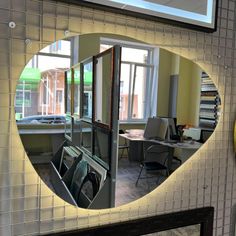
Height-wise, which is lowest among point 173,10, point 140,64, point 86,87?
point 86,87

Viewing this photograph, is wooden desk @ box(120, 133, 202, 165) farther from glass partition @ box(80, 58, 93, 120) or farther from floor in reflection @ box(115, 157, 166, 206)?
glass partition @ box(80, 58, 93, 120)

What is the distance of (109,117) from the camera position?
87 centimetres

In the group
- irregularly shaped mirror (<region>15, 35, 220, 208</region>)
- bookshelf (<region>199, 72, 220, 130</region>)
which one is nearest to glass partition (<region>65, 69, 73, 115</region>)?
irregularly shaped mirror (<region>15, 35, 220, 208</region>)

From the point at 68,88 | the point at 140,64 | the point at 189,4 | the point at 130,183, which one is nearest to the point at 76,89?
the point at 68,88

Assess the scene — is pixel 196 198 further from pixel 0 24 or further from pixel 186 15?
pixel 0 24

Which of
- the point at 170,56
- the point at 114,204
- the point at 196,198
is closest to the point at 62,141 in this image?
the point at 114,204

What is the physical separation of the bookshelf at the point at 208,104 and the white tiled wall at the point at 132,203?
1.3 inches

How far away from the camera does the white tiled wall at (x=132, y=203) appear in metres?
0.69

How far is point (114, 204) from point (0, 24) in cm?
69

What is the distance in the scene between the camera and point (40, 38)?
0.71m

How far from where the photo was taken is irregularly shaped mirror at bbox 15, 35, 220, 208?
766 millimetres

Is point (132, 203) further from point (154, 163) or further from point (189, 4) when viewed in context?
point (189, 4)

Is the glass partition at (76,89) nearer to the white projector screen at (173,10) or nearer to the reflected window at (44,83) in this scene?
the reflected window at (44,83)

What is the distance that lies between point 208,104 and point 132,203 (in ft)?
1.75
